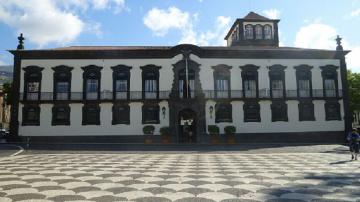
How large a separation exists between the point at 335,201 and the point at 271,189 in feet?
4.93

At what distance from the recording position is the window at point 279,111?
106 ft

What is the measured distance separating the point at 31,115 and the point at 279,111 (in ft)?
85.8

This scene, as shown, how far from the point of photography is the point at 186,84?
31625mm

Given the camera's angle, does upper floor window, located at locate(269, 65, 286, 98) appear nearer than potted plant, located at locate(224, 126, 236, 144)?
No

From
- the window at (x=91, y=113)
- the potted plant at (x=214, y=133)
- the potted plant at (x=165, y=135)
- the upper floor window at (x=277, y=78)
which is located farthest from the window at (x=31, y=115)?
the upper floor window at (x=277, y=78)

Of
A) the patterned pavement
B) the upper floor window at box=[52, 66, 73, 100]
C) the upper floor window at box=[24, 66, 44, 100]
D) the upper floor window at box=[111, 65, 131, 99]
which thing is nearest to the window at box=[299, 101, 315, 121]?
the upper floor window at box=[111, 65, 131, 99]

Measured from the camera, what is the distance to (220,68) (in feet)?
106

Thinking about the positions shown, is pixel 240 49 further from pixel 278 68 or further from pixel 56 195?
pixel 56 195

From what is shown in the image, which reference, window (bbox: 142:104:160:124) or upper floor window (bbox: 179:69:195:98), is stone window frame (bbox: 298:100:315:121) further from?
window (bbox: 142:104:160:124)

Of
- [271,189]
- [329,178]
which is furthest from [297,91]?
[271,189]

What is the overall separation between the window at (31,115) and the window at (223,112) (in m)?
18.5

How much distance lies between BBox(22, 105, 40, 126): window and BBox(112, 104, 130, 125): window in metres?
7.74

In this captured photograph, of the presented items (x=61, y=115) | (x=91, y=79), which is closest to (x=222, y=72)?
(x=91, y=79)

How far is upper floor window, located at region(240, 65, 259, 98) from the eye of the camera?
32406mm
